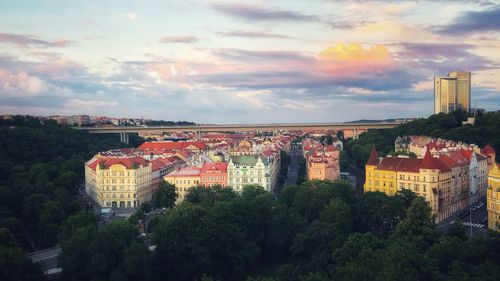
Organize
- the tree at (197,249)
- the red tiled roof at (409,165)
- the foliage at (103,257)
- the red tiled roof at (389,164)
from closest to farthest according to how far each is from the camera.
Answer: the foliage at (103,257)
the tree at (197,249)
the red tiled roof at (409,165)
the red tiled roof at (389,164)

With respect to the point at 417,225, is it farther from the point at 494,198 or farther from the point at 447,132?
the point at 447,132

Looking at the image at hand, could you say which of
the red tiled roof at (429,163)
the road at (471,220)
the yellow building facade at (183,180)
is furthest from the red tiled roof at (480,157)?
the yellow building facade at (183,180)

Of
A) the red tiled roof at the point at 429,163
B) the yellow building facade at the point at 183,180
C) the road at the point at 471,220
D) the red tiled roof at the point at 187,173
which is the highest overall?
the red tiled roof at the point at 429,163

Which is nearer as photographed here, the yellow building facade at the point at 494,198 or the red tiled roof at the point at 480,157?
the yellow building facade at the point at 494,198

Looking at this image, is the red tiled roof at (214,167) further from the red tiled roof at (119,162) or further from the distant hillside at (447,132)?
the distant hillside at (447,132)

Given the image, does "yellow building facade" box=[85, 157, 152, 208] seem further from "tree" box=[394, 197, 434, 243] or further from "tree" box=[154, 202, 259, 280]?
"tree" box=[394, 197, 434, 243]

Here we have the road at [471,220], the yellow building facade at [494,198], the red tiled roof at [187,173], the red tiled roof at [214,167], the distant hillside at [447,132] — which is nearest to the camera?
the yellow building facade at [494,198]

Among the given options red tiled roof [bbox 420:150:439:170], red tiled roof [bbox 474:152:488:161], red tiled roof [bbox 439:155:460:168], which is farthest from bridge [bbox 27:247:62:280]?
red tiled roof [bbox 474:152:488:161]

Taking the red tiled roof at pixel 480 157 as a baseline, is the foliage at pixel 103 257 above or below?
below

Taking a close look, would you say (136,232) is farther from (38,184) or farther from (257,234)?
(38,184)

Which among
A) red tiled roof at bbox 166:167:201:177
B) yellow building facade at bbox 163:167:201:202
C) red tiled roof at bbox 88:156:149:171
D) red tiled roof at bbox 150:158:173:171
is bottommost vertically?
yellow building facade at bbox 163:167:201:202

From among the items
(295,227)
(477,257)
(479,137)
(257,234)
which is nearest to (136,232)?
(257,234)
